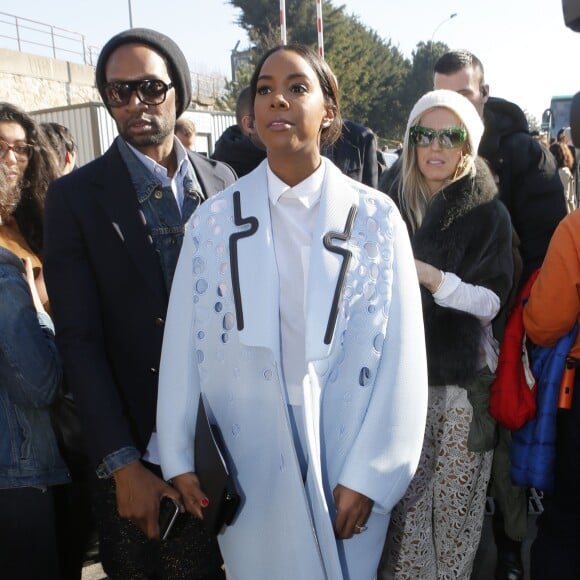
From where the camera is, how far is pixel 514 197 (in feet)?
9.36

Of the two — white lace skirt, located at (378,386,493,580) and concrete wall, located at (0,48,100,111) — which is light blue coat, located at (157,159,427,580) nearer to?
white lace skirt, located at (378,386,493,580)

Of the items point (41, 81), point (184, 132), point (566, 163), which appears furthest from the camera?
point (41, 81)

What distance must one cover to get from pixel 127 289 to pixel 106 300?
0.07 metres

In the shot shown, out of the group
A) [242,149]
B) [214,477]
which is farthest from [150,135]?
[242,149]

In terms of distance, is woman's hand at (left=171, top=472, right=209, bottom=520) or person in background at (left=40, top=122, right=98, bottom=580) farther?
person in background at (left=40, top=122, right=98, bottom=580)

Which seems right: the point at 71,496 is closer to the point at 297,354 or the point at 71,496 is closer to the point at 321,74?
the point at 297,354

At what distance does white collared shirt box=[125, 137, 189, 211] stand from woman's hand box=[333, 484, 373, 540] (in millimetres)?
986

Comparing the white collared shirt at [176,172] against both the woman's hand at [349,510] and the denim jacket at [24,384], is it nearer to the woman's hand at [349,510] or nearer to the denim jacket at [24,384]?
the denim jacket at [24,384]

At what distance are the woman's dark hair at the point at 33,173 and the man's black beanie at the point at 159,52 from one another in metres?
0.82

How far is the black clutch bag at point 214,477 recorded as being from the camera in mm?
1467

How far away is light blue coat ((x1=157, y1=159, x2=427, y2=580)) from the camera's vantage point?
1479 millimetres

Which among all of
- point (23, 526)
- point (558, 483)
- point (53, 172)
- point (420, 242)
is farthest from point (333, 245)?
point (53, 172)

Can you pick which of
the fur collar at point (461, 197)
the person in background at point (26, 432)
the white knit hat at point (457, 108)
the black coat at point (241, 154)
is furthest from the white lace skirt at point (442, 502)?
the black coat at point (241, 154)

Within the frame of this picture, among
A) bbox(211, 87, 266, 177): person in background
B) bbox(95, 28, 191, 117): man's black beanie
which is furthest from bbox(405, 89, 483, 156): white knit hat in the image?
bbox(211, 87, 266, 177): person in background
